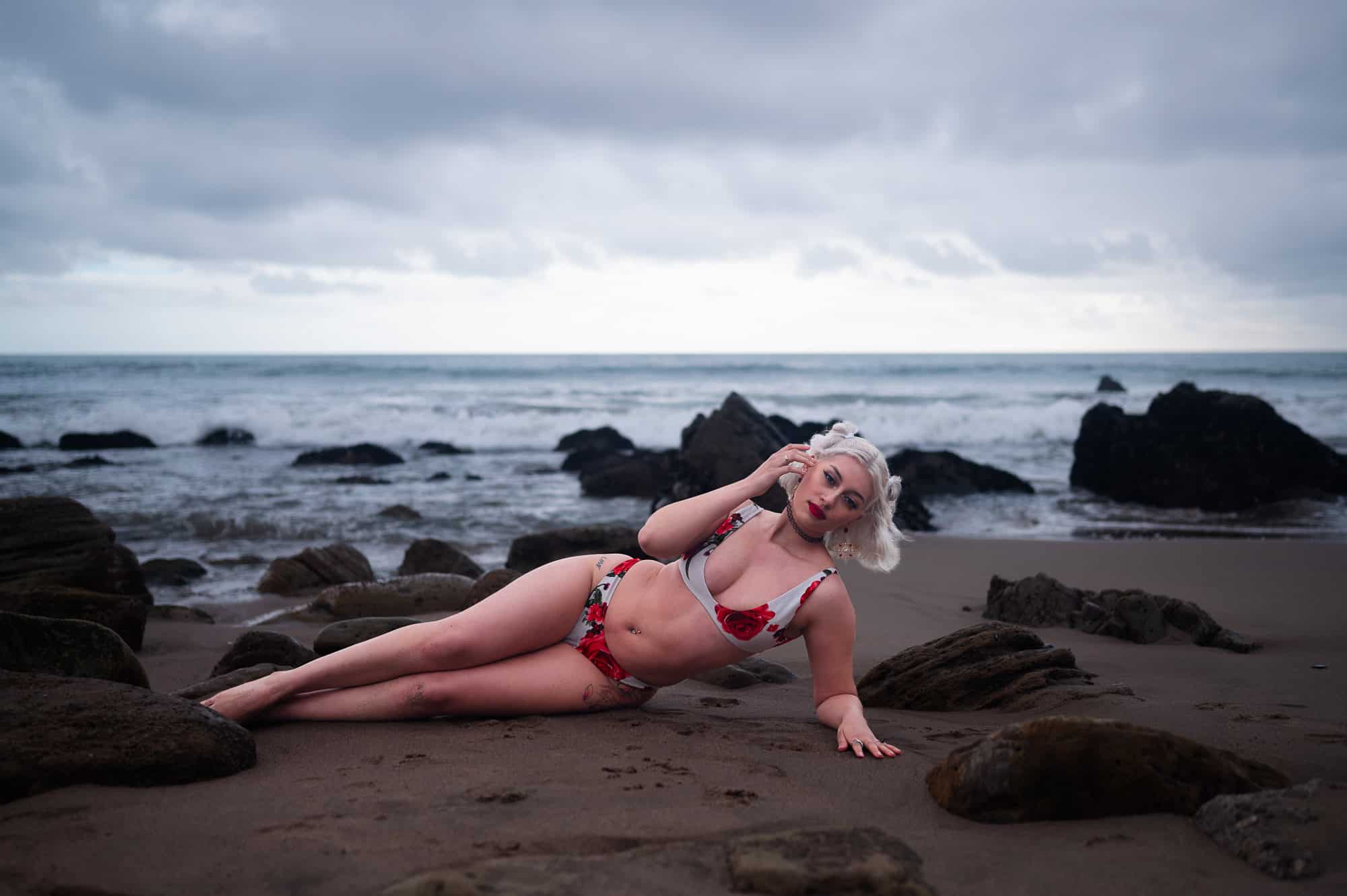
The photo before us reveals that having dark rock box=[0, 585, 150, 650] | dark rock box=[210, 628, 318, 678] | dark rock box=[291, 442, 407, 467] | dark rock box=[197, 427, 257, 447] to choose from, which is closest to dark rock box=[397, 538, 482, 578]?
dark rock box=[0, 585, 150, 650]

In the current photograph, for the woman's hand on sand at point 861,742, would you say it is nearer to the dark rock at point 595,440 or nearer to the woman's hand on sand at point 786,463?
the woman's hand on sand at point 786,463

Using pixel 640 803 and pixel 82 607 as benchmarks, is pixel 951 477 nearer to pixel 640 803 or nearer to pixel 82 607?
Answer: pixel 82 607

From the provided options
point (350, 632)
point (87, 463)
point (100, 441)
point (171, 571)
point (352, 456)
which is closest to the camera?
point (350, 632)

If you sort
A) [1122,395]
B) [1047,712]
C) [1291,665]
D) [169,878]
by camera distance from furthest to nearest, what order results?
[1122,395], [1291,665], [1047,712], [169,878]

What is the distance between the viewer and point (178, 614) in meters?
8.15

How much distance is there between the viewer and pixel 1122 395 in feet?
140

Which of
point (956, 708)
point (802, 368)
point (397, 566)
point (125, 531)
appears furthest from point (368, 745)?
point (802, 368)

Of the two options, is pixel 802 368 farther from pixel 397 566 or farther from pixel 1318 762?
pixel 1318 762

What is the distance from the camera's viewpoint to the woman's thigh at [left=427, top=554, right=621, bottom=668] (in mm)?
4387

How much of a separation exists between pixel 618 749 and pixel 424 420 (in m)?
29.0

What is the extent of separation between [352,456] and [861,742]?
68.0ft

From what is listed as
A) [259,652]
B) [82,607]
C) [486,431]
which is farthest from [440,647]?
[486,431]

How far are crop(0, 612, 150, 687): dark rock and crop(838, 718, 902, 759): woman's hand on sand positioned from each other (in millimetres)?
3275

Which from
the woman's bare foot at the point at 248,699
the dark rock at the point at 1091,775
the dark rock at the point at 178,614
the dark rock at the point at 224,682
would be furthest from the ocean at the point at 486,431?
the dark rock at the point at 1091,775
